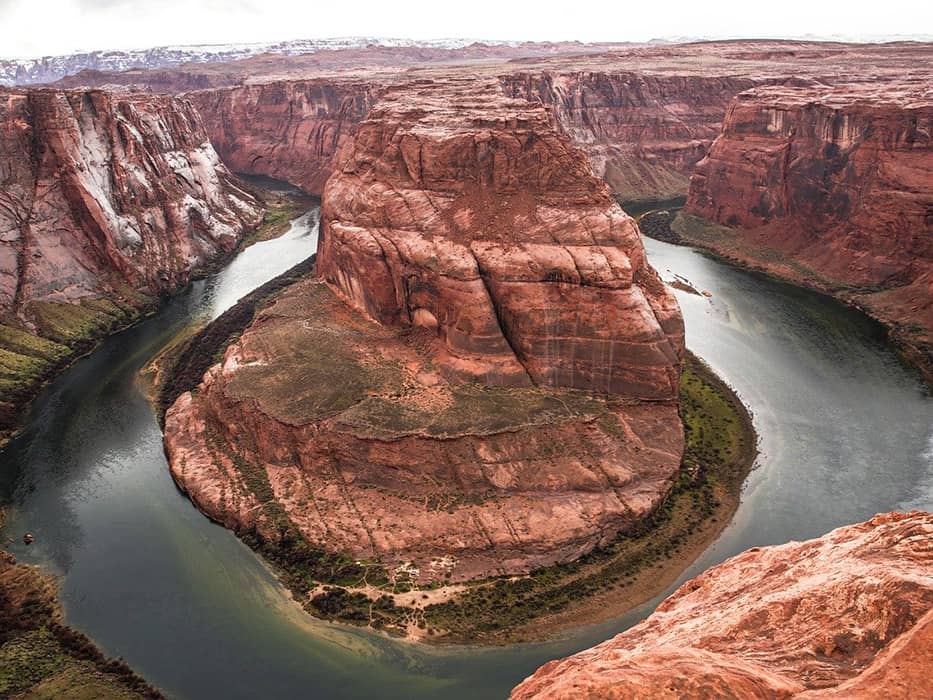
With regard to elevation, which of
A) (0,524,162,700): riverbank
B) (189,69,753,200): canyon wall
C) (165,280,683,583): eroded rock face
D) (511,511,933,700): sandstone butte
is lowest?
(0,524,162,700): riverbank

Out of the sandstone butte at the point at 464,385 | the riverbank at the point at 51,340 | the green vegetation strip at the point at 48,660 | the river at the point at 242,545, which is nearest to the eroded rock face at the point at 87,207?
the riverbank at the point at 51,340

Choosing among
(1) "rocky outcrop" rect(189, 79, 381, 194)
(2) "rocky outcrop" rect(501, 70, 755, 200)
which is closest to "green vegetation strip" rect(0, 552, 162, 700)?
(1) "rocky outcrop" rect(189, 79, 381, 194)

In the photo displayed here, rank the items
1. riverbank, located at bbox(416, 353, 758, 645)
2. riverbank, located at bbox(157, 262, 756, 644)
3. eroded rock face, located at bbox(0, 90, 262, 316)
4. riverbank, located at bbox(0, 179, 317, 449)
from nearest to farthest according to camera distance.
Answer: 1. riverbank, located at bbox(416, 353, 758, 645)
2. riverbank, located at bbox(157, 262, 756, 644)
3. riverbank, located at bbox(0, 179, 317, 449)
4. eroded rock face, located at bbox(0, 90, 262, 316)

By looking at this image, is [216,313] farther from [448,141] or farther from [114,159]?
[448,141]

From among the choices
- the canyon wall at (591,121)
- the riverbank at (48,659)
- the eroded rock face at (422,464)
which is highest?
the canyon wall at (591,121)

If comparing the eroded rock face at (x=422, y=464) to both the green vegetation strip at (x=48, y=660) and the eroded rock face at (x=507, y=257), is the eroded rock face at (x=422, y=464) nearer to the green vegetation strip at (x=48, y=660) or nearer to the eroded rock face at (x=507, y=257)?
the eroded rock face at (x=507, y=257)

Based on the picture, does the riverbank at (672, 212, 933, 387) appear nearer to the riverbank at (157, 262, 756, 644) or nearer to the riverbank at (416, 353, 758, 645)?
the riverbank at (416, 353, 758, 645)
